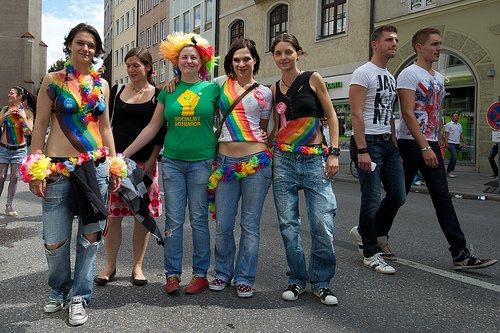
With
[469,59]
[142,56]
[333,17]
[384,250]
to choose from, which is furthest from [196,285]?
[333,17]

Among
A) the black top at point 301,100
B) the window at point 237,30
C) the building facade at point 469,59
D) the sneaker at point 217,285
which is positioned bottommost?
the sneaker at point 217,285

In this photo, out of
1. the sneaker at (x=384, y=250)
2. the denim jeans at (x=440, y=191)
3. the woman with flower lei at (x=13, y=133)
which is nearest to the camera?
the denim jeans at (x=440, y=191)

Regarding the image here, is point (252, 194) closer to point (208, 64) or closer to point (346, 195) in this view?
point (208, 64)

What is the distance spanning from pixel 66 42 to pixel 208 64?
3.50 ft

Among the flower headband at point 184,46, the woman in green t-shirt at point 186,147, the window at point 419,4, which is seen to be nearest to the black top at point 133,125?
the woman in green t-shirt at point 186,147

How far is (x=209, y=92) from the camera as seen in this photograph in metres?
3.65

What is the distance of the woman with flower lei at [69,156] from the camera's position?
306cm

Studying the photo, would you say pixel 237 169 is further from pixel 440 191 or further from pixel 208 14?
pixel 208 14

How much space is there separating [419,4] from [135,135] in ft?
49.6

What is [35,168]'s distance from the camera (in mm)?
2934

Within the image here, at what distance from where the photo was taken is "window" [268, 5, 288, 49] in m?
23.3

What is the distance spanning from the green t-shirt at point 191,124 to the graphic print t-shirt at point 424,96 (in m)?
1.86

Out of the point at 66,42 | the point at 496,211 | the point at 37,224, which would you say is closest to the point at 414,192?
the point at 496,211

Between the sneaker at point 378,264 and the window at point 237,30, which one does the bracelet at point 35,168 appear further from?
the window at point 237,30
